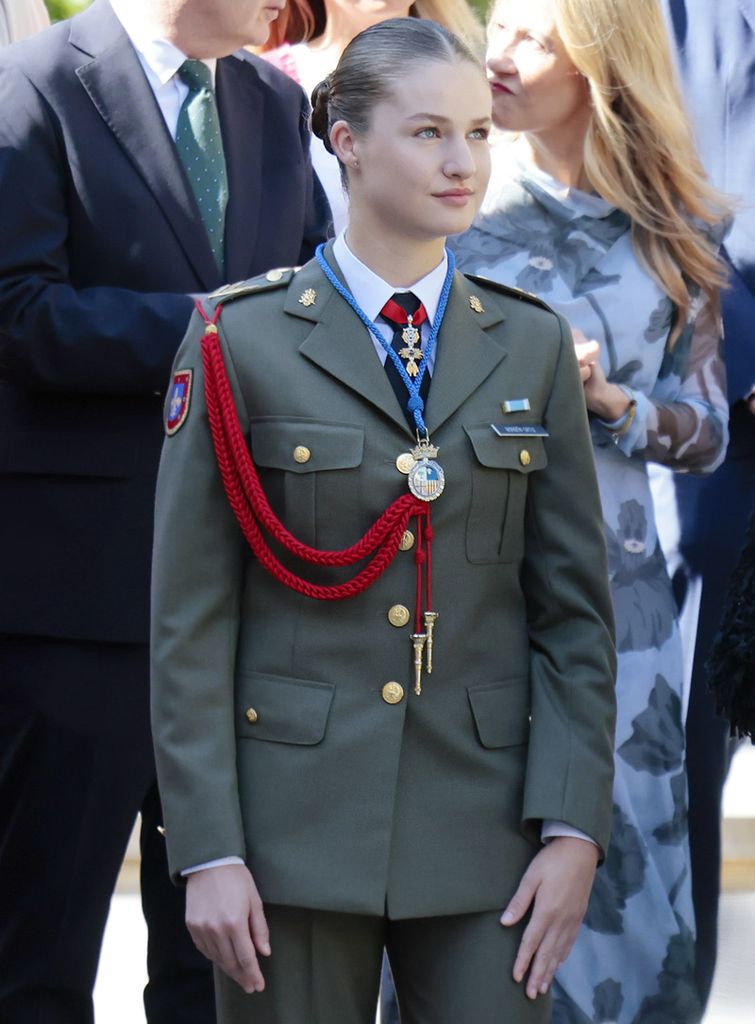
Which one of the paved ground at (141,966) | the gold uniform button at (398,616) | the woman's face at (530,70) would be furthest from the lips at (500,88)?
the paved ground at (141,966)

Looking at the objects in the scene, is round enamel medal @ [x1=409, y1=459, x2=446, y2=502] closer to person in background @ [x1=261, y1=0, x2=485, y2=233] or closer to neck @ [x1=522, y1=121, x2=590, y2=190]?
neck @ [x1=522, y1=121, x2=590, y2=190]

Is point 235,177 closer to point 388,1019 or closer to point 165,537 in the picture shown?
point 165,537

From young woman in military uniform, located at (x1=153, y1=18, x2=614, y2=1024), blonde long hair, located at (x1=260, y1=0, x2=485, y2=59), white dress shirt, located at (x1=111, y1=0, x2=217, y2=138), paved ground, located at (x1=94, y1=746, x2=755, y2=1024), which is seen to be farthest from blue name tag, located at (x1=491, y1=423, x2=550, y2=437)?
paved ground, located at (x1=94, y1=746, x2=755, y2=1024)

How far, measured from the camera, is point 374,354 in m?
2.26

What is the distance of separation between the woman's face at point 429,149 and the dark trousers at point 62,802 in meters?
1.12

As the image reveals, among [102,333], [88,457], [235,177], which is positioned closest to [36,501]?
[88,457]

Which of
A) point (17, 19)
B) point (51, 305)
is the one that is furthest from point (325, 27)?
point (51, 305)

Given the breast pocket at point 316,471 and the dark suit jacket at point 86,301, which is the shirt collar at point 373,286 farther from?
the dark suit jacket at point 86,301

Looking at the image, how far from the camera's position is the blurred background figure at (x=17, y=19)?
3.77 metres

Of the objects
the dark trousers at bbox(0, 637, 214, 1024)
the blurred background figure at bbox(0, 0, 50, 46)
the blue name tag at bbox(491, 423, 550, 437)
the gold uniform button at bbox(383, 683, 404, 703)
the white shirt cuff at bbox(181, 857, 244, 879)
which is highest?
the blurred background figure at bbox(0, 0, 50, 46)

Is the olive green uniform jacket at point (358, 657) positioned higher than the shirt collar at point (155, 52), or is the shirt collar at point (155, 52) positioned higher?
the shirt collar at point (155, 52)

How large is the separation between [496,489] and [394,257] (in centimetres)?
31

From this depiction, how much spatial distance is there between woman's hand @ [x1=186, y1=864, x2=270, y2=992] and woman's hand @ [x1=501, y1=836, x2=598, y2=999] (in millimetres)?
297

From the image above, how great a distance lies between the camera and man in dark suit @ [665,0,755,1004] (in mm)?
3699
